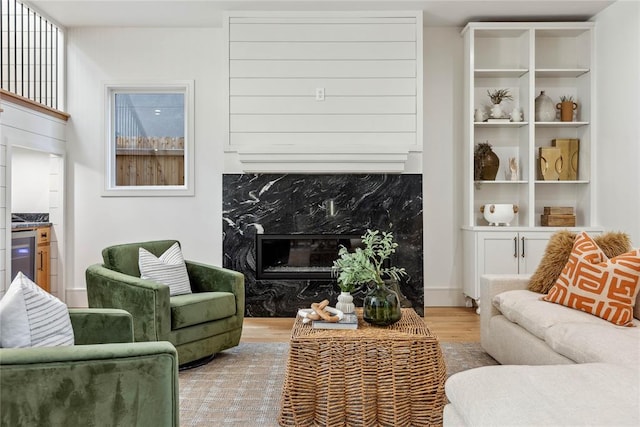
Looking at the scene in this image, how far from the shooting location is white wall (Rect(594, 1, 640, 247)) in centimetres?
399

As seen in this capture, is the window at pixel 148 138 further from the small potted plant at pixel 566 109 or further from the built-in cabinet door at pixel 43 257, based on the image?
the small potted plant at pixel 566 109

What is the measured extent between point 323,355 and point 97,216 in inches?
141

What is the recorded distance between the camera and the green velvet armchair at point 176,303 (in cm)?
293

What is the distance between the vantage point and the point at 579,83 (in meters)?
4.88

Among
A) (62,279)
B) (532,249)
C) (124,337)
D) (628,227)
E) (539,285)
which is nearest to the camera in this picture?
(124,337)

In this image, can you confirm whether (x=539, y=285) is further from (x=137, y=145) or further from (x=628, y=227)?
(x=137, y=145)

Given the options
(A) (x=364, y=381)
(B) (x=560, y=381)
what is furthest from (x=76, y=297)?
(B) (x=560, y=381)

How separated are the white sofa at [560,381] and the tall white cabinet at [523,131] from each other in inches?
77.2

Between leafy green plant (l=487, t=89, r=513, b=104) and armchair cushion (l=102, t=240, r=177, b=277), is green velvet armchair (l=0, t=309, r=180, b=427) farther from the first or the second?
leafy green plant (l=487, t=89, r=513, b=104)

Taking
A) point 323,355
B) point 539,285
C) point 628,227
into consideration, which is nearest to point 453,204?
point 628,227

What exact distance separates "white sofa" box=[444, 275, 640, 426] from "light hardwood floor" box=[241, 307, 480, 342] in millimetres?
1339

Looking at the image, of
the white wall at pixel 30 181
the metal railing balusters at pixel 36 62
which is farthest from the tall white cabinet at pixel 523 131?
the white wall at pixel 30 181

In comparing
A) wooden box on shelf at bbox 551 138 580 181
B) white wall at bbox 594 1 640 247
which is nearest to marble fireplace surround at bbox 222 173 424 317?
wooden box on shelf at bbox 551 138 580 181

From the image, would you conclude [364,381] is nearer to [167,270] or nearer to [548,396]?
[548,396]
